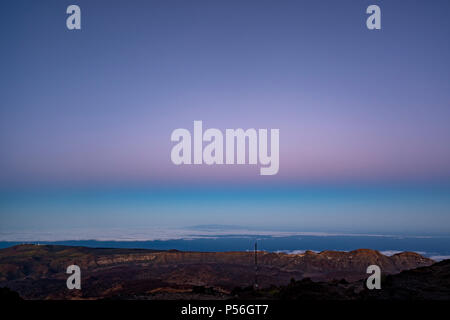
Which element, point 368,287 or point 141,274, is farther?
point 141,274

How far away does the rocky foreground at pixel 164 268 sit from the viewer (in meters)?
75.5

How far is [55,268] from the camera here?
368ft

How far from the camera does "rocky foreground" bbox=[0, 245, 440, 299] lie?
7550 centimetres

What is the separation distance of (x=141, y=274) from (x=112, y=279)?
271 inches

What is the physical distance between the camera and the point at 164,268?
99562mm

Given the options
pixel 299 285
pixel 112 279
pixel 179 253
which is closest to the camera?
pixel 299 285
